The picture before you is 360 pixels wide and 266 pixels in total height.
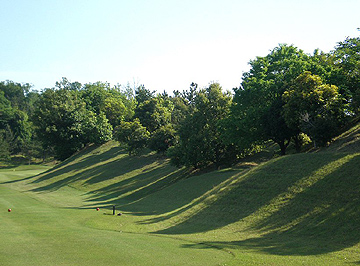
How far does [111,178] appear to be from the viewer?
191 ft

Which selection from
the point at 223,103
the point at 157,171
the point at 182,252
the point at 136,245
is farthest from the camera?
the point at 157,171

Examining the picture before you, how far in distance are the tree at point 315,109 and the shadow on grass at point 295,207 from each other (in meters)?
4.24

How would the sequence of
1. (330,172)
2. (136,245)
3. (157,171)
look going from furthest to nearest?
(157,171) < (330,172) < (136,245)

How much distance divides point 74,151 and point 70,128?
6.55 meters

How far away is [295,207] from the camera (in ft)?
75.9

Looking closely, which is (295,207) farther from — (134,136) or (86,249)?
(134,136)

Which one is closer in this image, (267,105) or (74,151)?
(267,105)

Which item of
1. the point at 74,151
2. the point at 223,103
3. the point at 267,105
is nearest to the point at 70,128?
the point at 74,151

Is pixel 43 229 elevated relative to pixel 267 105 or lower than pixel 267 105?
lower

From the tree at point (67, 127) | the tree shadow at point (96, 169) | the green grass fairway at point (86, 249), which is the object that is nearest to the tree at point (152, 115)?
the tree shadow at point (96, 169)

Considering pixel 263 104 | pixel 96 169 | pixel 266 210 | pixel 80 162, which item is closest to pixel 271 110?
pixel 263 104

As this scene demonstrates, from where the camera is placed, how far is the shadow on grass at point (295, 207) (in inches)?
714

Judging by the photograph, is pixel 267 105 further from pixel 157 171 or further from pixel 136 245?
pixel 136 245

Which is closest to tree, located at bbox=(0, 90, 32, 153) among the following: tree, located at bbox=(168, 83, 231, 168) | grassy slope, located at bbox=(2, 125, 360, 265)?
grassy slope, located at bbox=(2, 125, 360, 265)
